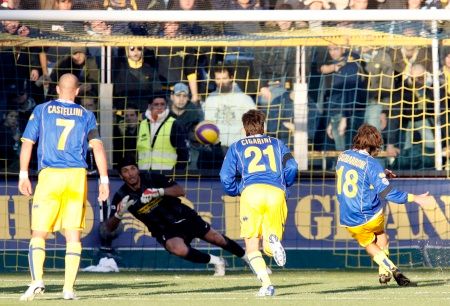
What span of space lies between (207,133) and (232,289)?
11.8 ft

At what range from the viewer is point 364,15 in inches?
579

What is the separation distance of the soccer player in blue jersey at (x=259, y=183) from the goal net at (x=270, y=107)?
4.08m

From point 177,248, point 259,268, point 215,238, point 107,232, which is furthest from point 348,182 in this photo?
point 107,232

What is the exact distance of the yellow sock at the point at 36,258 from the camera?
11.2 meters

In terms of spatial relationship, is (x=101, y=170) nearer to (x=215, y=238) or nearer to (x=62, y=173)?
(x=62, y=173)

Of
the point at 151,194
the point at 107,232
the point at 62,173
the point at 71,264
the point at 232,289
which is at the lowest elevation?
the point at 232,289

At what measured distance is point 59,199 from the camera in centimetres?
1130

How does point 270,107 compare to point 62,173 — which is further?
point 270,107

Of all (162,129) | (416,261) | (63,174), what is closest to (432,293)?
(63,174)

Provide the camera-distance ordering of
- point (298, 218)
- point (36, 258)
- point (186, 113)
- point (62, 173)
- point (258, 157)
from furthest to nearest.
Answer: point (186, 113) → point (298, 218) → point (258, 157) → point (62, 173) → point (36, 258)

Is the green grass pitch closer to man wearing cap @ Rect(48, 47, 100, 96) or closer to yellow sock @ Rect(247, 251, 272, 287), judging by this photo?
yellow sock @ Rect(247, 251, 272, 287)

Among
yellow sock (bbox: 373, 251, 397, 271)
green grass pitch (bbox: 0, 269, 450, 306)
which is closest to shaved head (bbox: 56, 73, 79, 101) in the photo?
green grass pitch (bbox: 0, 269, 450, 306)

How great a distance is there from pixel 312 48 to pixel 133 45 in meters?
2.32

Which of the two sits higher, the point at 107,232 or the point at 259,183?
the point at 259,183
